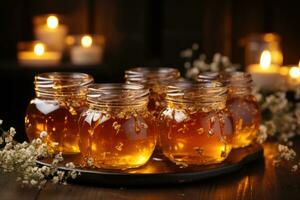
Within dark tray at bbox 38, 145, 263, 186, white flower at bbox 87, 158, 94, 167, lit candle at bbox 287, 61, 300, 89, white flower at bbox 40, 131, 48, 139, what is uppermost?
white flower at bbox 40, 131, 48, 139

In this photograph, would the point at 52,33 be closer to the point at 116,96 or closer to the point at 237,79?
the point at 237,79

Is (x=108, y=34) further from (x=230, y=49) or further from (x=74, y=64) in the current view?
(x=230, y=49)

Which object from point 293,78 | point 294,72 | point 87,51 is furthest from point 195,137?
point 87,51

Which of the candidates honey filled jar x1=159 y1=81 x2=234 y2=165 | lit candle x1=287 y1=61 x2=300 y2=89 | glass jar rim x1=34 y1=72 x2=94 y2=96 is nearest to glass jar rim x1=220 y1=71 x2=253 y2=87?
honey filled jar x1=159 y1=81 x2=234 y2=165

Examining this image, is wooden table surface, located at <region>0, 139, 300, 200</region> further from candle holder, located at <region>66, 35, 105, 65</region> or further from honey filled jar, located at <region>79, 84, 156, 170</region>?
candle holder, located at <region>66, 35, 105, 65</region>

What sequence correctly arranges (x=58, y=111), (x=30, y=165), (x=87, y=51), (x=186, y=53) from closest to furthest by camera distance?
1. (x=30, y=165)
2. (x=58, y=111)
3. (x=186, y=53)
4. (x=87, y=51)

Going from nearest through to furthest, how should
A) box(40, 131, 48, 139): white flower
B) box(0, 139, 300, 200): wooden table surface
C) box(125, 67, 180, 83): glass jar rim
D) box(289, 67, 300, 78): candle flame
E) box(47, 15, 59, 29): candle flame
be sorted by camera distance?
1. box(0, 139, 300, 200): wooden table surface
2. box(40, 131, 48, 139): white flower
3. box(125, 67, 180, 83): glass jar rim
4. box(289, 67, 300, 78): candle flame
5. box(47, 15, 59, 29): candle flame

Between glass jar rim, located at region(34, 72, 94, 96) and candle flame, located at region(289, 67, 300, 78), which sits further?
candle flame, located at region(289, 67, 300, 78)
